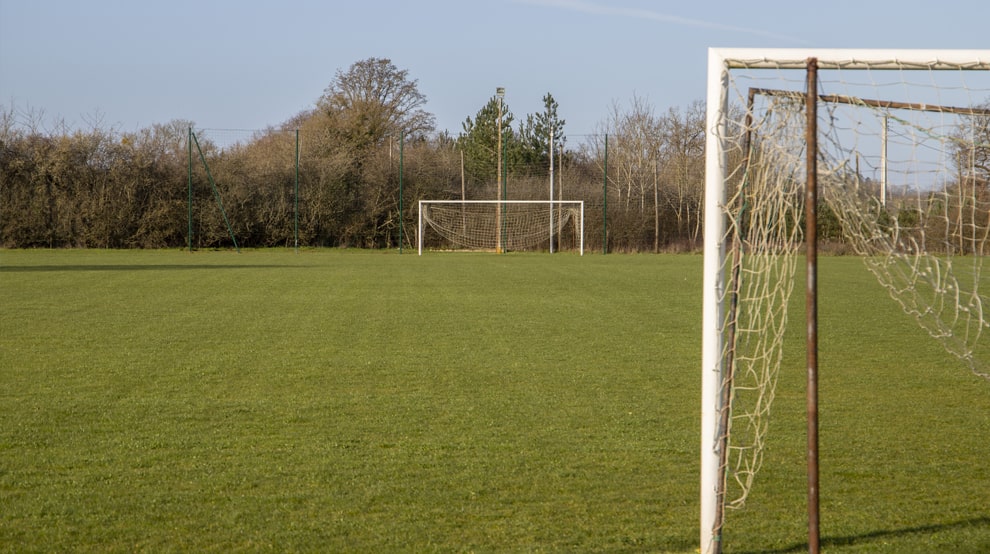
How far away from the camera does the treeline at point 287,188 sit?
2823 centimetres

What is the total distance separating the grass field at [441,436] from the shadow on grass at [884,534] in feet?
0.04

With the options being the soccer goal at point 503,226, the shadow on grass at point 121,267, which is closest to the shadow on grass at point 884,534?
the shadow on grass at point 121,267

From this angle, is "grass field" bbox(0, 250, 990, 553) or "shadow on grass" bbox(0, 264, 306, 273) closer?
"grass field" bbox(0, 250, 990, 553)

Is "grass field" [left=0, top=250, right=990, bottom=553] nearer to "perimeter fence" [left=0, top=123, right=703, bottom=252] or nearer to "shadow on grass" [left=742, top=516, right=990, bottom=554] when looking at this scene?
"shadow on grass" [left=742, top=516, right=990, bottom=554]

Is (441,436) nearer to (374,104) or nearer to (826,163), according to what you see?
(826,163)

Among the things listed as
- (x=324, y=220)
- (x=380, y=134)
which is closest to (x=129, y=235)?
(x=324, y=220)

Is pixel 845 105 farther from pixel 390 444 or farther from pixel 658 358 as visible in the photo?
pixel 658 358

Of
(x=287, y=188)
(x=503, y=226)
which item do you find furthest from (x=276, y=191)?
(x=503, y=226)

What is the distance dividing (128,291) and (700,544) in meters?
12.1

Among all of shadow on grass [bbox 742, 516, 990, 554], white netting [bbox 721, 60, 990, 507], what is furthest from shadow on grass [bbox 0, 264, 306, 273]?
shadow on grass [bbox 742, 516, 990, 554]

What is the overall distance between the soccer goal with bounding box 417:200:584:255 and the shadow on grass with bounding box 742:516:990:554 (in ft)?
82.7

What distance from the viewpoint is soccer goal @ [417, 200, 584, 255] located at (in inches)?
1154

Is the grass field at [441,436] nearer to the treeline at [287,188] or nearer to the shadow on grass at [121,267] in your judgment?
the shadow on grass at [121,267]

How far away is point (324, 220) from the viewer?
29969 millimetres
